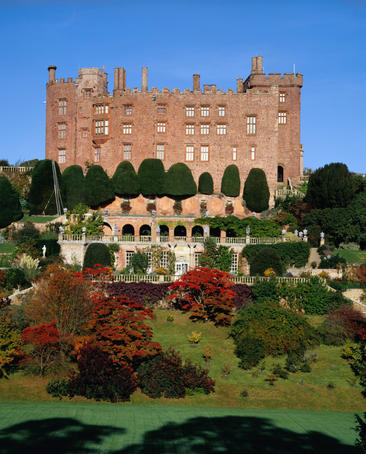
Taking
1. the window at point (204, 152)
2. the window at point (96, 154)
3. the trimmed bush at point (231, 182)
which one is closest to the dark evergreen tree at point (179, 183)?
the window at point (204, 152)

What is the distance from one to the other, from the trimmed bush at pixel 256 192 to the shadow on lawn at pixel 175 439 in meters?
37.4

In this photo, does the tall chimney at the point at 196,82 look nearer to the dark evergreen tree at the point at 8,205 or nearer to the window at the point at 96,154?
the window at the point at 96,154

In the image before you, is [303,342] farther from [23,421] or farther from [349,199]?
[349,199]

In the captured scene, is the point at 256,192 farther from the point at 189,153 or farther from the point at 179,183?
the point at 189,153

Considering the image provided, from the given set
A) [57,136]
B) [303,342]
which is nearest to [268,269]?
[303,342]

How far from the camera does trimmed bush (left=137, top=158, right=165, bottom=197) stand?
58781 mm

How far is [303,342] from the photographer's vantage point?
3416 centimetres

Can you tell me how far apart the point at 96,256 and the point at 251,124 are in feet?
76.3

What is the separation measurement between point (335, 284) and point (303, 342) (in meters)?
7.92

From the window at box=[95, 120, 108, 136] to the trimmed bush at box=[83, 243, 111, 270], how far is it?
18.6 metres

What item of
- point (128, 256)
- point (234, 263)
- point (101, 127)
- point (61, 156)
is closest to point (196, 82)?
point (101, 127)

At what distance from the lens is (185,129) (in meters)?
61.3

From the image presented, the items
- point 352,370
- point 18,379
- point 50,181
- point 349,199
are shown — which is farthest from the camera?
point 50,181

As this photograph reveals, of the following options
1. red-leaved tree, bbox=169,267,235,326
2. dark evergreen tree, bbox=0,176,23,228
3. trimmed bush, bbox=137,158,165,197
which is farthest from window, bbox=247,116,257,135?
red-leaved tree, bbox=169,267,235,326
